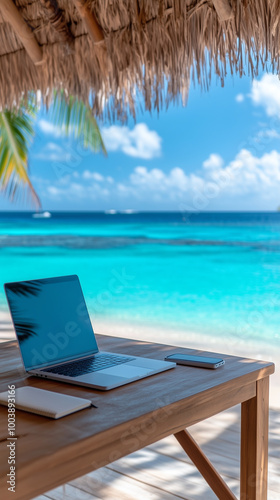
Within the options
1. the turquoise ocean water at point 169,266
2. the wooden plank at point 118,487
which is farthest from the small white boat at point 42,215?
the wooden plank at point 118,487

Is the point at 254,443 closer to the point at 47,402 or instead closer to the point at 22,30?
the point at 47,402

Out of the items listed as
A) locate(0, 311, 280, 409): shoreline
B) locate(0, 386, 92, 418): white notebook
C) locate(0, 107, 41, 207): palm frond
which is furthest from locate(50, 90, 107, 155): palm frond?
locate(0, 386, 92, 418): white notebook

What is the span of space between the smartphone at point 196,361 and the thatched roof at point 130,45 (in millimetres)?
1219


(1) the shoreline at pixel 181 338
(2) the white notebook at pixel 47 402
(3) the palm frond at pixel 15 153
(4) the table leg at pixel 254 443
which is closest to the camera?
(2) the white notebook at pixel 47 402

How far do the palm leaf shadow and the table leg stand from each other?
1.75ft

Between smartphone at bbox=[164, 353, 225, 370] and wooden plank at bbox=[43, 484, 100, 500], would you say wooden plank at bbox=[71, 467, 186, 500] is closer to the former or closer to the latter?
wooden plank at bbox=[43, 484, 100, 500]

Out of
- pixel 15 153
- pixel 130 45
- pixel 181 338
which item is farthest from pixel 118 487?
pixel 15 153

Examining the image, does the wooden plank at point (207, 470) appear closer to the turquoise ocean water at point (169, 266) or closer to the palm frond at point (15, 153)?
the turquoise ocean water at point (169, 266)

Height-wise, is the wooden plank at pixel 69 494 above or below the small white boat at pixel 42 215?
below

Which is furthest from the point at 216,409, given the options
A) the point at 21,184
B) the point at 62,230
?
the point at 62,230

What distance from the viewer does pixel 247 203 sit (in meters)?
23.5

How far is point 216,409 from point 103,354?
0.34m

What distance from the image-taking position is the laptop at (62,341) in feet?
3.55

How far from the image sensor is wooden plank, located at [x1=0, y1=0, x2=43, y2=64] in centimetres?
220
